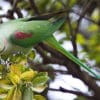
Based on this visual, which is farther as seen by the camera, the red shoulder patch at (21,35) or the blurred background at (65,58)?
the blurred background at (65,58)

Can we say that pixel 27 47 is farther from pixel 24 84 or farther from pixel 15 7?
pixel 15 7

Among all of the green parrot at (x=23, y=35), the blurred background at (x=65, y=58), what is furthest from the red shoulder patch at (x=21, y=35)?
the blurred background at (x=65, y=58)

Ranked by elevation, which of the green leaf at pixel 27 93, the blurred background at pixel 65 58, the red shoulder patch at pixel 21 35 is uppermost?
the blurred background at pixel 65 58

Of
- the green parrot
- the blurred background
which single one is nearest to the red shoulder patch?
the green parrot

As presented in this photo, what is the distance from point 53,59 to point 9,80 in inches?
13.1

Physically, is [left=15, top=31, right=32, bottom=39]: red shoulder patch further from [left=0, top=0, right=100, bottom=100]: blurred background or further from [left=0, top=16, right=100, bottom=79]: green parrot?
[left=0, top=0, right=100, bottom=100]: blurred background

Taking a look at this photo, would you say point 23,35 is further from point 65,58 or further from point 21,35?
point 65,58

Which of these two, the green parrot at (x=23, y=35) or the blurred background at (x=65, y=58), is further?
the blurred background at (x=65, y=58)

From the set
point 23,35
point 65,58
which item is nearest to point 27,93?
point 23,35

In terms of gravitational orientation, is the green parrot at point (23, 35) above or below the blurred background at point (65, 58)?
below

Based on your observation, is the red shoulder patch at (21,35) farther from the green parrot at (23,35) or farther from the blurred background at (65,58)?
the blurred background at (65,58)

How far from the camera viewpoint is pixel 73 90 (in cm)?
97

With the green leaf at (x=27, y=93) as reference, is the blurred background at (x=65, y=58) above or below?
above

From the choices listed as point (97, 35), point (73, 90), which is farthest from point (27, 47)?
point (97, 35)
